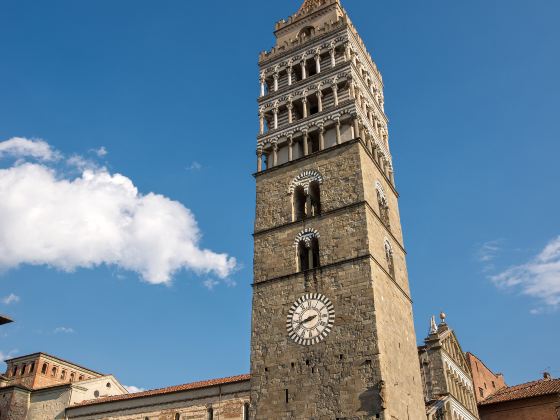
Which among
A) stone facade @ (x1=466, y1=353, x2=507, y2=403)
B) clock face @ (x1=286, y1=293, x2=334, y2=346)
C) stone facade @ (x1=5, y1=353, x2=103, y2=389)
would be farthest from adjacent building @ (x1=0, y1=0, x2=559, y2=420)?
stone facade @ (x1=5, y1=353, x2=103, y2=389)

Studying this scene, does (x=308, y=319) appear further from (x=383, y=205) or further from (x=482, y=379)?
(x=482, y=379)

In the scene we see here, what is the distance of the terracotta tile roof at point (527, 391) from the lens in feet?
101

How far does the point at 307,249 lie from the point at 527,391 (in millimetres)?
18288

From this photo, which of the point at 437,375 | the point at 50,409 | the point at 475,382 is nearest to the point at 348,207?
the point at 437,375

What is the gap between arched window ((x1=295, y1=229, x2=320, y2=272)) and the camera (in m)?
21.2

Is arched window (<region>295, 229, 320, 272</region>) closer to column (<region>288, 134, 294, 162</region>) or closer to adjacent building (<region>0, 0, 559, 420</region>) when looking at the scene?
adjacent building (<region>0, 0, 559, 420</region>)

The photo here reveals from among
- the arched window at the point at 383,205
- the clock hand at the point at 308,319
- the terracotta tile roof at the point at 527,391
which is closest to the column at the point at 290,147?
the arched window at the point at 383,205

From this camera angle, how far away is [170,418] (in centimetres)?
2705

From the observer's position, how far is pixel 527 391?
3192 centimetres

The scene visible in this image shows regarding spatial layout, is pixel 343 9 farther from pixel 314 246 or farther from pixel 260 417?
pixel 260 417

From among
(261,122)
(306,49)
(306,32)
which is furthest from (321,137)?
(306,32)

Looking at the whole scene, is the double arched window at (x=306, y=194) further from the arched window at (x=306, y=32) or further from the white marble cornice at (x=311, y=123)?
the arched window at (x=306, y=32)

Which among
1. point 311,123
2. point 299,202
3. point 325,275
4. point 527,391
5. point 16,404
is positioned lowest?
point 527,391

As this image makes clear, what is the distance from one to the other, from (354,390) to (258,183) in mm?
9702
